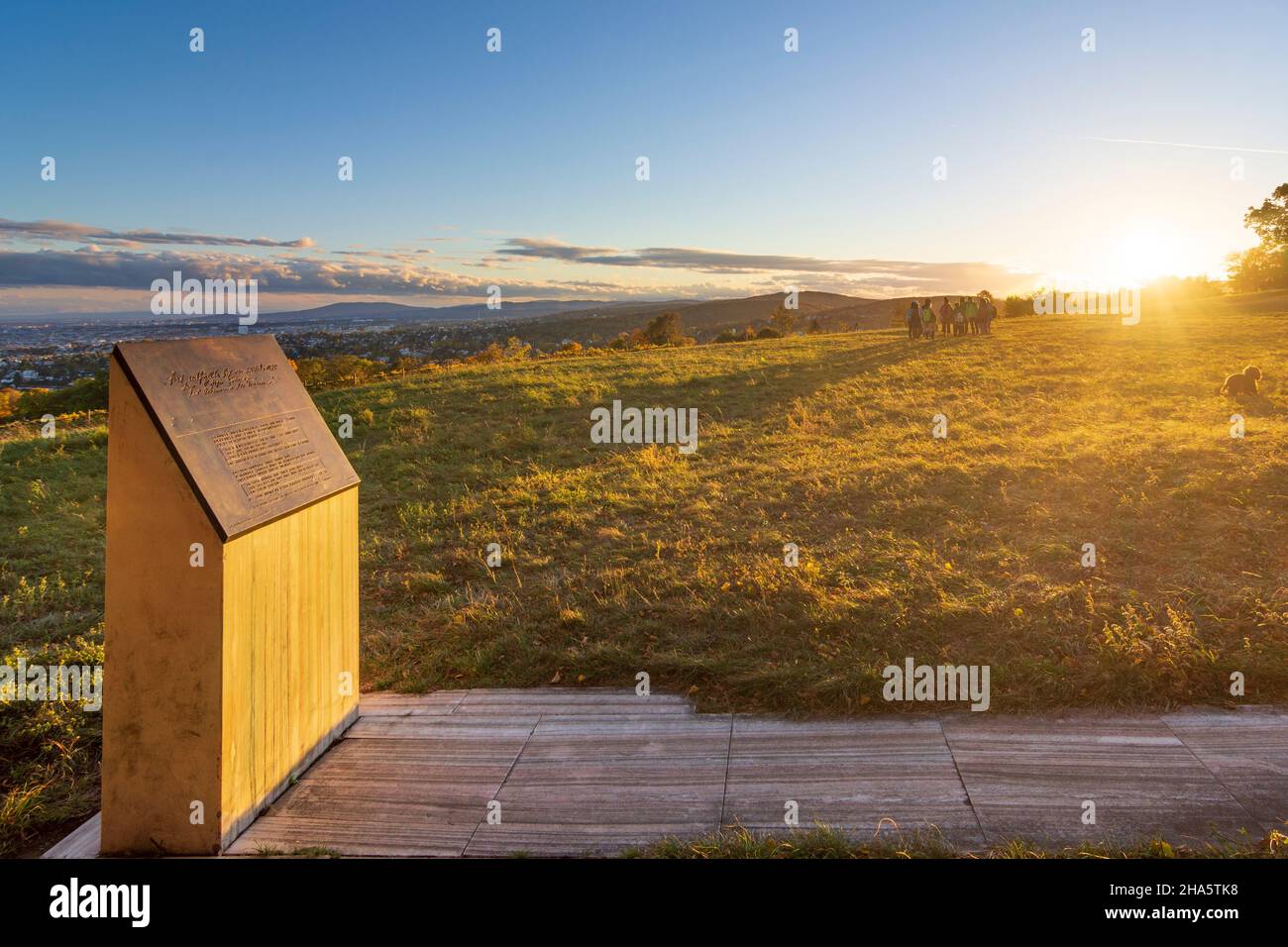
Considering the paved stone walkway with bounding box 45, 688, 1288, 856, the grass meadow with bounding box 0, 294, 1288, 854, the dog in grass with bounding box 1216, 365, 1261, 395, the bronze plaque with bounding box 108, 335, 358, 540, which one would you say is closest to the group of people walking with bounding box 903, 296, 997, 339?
the grass meadow with bounding box 0, 294, 1288, 854

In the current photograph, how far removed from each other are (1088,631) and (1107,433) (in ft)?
27.2

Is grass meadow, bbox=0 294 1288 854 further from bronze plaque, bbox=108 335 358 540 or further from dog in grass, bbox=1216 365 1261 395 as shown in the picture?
bronze plaque, bbox=108 335 358 540

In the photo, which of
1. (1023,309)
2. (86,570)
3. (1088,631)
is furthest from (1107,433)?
(1023,309)

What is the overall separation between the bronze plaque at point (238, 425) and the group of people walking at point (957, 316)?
2718 centimetres

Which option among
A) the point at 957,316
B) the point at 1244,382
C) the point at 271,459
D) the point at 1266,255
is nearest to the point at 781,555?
the point at 271,459

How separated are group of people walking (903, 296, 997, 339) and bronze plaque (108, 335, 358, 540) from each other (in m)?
27.2

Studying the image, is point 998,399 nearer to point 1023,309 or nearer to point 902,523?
point 902,523

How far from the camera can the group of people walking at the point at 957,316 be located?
29.1 m

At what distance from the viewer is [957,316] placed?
1196 inches

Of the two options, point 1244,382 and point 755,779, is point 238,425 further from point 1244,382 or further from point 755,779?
point 1244,382

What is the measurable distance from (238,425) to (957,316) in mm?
30063

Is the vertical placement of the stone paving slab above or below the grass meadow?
below

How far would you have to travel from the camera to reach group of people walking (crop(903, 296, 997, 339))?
29109 millimetres

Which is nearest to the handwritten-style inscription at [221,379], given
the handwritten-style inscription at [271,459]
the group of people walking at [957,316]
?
the handwritten-style inscription at [271,459]
